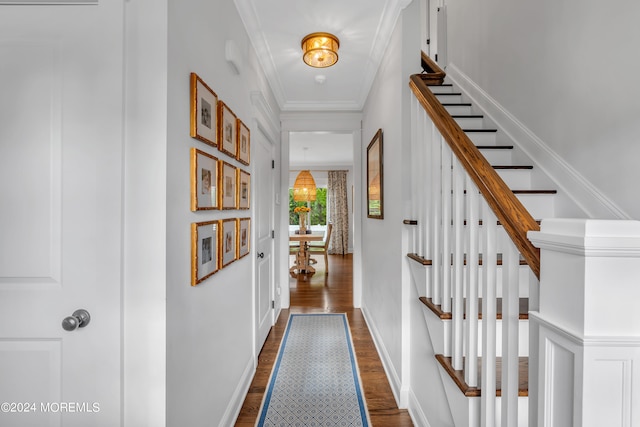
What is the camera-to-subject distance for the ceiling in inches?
77.1

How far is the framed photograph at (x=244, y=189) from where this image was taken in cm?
194

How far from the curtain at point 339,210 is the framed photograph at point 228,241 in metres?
7.19

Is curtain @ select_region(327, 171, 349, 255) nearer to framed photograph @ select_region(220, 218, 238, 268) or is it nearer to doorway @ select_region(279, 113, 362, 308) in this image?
doorway @ select_region(279, 113, 362, 308)

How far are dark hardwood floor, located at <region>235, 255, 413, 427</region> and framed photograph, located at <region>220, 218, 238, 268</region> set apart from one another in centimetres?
98

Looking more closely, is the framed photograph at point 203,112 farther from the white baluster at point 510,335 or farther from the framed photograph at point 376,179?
the framed photograph at point 376,179

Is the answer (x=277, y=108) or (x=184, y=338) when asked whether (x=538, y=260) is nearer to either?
(x=184, y=338)

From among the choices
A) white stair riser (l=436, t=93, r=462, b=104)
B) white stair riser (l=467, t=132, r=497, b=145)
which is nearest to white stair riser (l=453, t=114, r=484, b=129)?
white stair riser (l=467, t=132, r=497, b=145)

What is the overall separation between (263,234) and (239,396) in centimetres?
136

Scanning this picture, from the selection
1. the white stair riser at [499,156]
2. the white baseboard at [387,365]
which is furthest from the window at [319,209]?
the white stair riser at [499,156]

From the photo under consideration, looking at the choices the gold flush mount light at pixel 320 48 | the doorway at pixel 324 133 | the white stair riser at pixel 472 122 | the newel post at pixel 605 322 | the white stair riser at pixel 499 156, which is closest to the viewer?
the newel post at pixel 605 322

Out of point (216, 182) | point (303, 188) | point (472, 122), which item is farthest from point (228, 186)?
point (303, 188)

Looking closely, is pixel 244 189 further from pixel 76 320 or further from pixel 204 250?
pixel 76 320

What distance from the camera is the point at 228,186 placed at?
5.59ft

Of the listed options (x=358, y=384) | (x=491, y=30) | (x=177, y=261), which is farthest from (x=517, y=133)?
(x=177, y=261)
